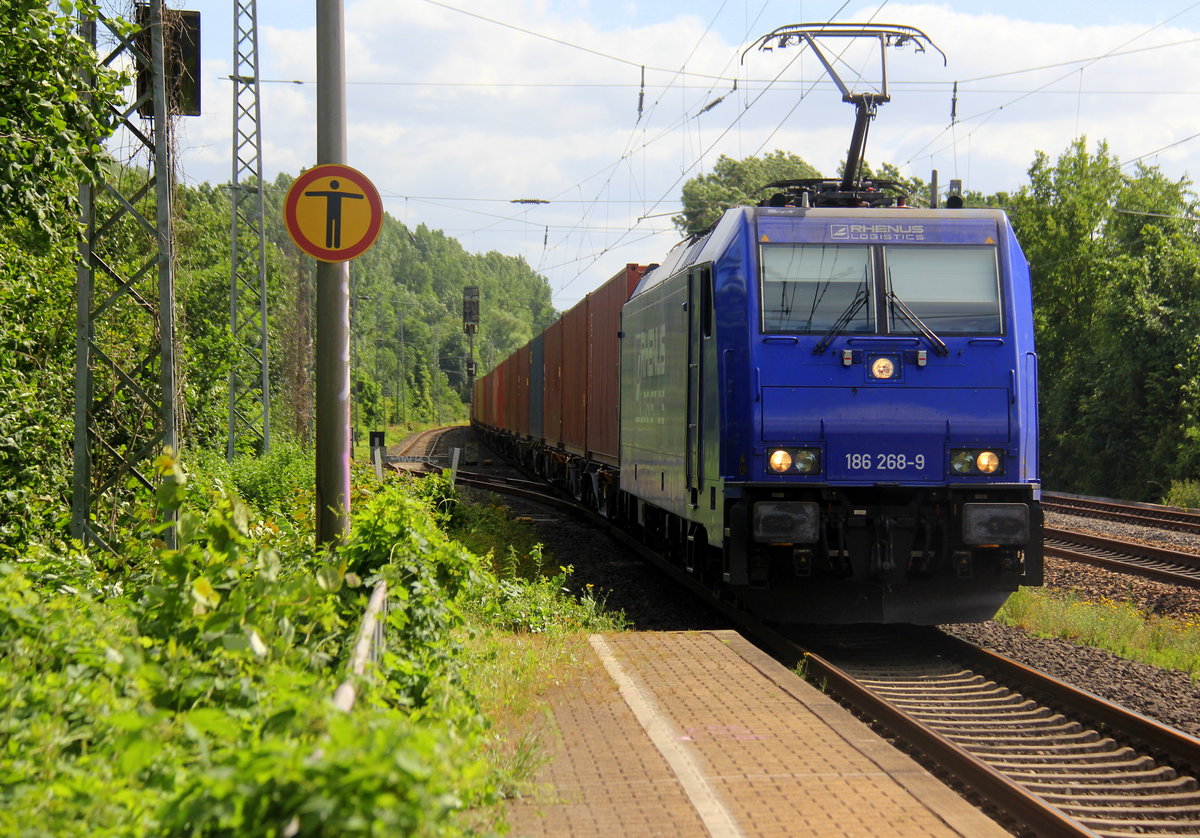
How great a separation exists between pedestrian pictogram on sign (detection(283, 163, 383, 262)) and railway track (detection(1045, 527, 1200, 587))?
10.2 metres

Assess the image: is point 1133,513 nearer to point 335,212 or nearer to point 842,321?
point 842,321

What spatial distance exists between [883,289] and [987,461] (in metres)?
1.61

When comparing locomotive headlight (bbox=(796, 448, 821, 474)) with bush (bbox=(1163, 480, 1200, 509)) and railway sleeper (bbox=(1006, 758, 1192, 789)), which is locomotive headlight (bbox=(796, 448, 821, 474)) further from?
bush (bbox=(1163, 480, 1200, 509))

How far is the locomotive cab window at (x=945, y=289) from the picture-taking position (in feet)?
31.1

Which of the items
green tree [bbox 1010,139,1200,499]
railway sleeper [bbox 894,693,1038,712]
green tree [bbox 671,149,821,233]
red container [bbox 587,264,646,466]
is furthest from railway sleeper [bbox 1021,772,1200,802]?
green tree [bbox 671,149,821,233]

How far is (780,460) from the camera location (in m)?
9.14

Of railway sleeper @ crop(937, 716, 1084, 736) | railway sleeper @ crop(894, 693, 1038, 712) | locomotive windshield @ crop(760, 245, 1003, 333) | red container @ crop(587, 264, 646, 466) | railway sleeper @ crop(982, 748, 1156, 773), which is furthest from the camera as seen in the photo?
red container @ crop(587, 264, 646, 466)

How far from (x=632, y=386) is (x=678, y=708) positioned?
7.56 metres

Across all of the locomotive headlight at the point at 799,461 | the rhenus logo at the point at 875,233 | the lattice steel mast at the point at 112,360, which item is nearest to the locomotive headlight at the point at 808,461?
the locomotive headlight at the point at 799,461

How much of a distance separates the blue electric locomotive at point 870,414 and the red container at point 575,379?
391 inches

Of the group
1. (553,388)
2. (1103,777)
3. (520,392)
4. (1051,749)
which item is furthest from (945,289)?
(520,392)

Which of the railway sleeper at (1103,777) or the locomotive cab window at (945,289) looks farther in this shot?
the locomotive cab window at (945,289)

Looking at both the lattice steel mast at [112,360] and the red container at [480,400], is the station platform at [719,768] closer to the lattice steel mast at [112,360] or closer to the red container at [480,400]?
the lattice steel mast at [112,360]

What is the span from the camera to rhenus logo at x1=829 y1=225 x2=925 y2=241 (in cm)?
960
